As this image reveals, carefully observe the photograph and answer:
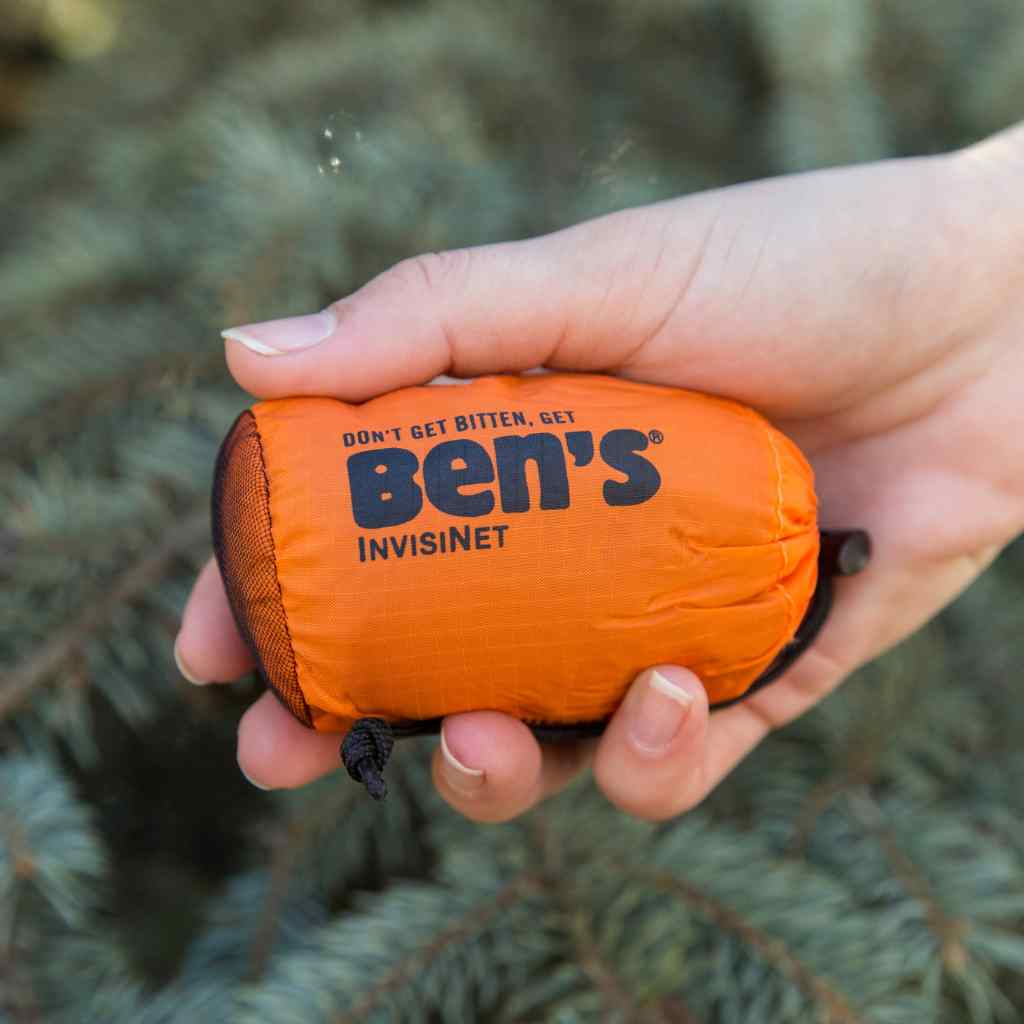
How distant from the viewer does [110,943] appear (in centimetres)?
71

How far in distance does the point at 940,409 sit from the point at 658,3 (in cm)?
45

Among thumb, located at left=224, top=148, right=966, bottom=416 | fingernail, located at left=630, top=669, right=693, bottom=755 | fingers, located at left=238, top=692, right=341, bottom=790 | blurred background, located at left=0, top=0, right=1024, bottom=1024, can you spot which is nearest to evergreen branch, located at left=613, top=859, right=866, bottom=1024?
blurred background, located at left=0, top=0, right=1024, bottom=1024

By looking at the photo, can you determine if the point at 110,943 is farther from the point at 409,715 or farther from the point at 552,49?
the point at 552,49

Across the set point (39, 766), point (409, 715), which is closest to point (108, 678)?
point (39, 766)

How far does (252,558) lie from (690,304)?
1.15ft

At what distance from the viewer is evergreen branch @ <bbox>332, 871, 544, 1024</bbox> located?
628mm

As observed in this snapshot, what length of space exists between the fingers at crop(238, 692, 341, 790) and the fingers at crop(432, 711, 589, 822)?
3.1 inches

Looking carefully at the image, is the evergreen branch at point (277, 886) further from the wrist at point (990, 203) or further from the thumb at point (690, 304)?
the wrist at point (990, 203)

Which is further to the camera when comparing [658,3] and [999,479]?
[658,3]

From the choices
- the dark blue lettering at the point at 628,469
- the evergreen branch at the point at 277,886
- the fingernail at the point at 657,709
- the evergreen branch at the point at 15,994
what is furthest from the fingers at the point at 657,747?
the evergreen branch at the point at 15,994

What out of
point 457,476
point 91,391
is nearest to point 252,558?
point 457,476

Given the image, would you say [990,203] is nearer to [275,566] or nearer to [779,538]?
[779,538]

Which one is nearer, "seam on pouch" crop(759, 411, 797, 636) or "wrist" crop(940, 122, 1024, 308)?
"seam on pouch" crop(759, 411, 797, 636)

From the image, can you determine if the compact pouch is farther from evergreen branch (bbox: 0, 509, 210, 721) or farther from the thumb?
evergreen branch (bbox: 0, 509, 210, 721)
